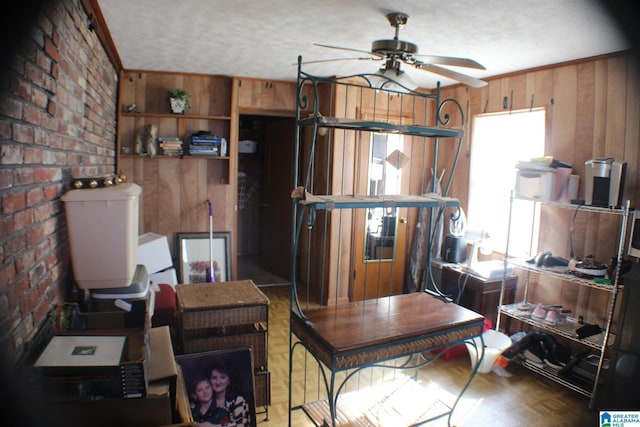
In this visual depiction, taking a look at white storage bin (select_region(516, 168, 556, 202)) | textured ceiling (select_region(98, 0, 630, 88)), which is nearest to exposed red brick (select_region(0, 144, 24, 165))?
textured ceiling (select_region(98, 0, 630, 88))

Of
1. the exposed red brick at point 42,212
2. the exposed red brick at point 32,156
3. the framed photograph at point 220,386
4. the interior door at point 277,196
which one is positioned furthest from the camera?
the interior door at point 277,196

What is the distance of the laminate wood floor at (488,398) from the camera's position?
2.39 metres

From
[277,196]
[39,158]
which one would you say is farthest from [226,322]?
[277,196]

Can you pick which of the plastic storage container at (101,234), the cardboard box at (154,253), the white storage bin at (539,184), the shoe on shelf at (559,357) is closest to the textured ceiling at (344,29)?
the white storage bin at (539,184)

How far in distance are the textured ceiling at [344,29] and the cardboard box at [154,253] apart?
5.20ft

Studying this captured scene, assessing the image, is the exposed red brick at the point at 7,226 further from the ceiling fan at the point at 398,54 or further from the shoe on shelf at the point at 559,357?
the shoe on shelf at the point at 559,357

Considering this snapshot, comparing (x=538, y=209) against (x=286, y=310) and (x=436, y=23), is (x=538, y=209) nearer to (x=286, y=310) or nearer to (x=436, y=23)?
(x=436, y=23)

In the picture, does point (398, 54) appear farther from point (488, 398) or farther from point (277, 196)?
point (277, 196)

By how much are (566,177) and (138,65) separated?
3.70 meters

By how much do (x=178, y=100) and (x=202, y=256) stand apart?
1.56 metres

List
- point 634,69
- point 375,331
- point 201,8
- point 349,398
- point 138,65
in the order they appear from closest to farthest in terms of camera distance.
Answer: point 634,69 → point 375,331 → point 349,398 → point 201,8 → point 138,65

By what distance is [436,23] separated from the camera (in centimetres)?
242

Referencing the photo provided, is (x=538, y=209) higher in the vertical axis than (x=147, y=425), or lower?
higher

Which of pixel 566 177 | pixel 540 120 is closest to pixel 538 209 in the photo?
pixel 566 177
